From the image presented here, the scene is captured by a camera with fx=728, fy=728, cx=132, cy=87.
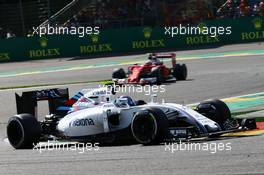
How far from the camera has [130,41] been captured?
3538 cm

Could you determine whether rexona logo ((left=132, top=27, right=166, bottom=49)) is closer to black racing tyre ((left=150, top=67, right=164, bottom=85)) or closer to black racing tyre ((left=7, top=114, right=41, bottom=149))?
black racing tyre ((left=150, top=67, right=164, bottom=85))

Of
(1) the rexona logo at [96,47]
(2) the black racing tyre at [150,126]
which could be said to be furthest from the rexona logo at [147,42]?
(2) the black racing tyre at [150,126]

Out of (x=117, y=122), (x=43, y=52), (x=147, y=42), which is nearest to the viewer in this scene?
(x=117, y=122)

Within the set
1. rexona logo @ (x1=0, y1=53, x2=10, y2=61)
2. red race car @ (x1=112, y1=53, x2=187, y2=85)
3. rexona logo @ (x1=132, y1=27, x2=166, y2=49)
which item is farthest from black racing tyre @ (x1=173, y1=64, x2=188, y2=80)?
rexona logo @ (x1=0, y1=53, x2=10, y2=61)

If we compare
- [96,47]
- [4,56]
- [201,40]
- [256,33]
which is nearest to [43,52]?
[4,56]

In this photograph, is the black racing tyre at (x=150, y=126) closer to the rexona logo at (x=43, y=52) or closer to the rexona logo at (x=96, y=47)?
the rexona logo at (x=96, y=47)

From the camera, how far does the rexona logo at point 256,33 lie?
33.1 metres

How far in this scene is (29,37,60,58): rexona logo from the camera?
36.0 m

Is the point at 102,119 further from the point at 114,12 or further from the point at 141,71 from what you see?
the point at 114,12

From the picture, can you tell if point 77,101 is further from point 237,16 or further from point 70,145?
point 237,16

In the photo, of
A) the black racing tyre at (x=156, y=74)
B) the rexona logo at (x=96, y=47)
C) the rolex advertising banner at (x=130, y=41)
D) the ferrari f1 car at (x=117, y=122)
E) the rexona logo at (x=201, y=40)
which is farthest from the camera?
the rexona logo at (x=96, y=47)

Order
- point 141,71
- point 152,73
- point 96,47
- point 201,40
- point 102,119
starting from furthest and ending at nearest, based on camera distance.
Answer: point 96,47 < point 201,40 < point 141,71 < point 152,73 < point 102,119

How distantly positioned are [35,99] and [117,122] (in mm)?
2225

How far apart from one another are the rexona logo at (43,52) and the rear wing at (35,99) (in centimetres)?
2274
